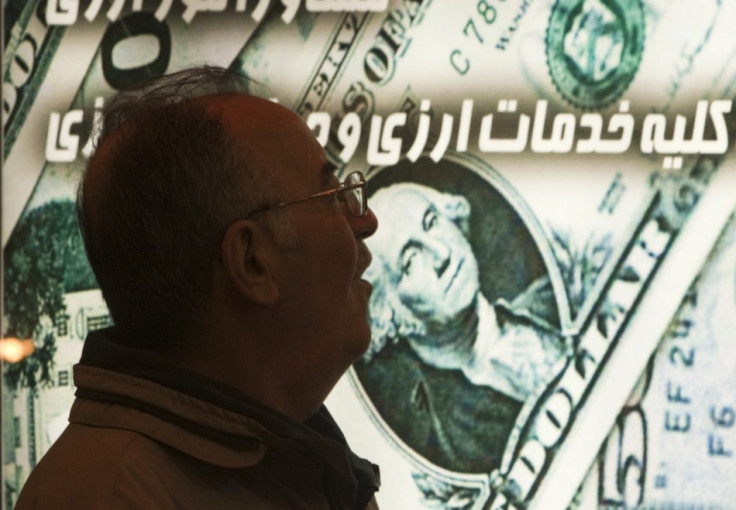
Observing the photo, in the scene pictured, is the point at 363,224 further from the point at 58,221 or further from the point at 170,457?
the point at 58,221

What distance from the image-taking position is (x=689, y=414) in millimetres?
2209

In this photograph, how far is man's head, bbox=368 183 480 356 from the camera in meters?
2.32

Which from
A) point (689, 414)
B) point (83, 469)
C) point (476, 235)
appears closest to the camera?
point (83, 469)

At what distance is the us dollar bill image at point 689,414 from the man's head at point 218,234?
3.26ft

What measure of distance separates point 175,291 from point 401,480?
1135 millimetres

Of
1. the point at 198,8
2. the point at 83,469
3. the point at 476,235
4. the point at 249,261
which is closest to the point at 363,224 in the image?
the point at 249,261

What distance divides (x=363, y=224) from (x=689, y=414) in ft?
3.41

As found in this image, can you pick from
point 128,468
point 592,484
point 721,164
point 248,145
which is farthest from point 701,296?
point 128,468

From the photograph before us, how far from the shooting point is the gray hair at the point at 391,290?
234 cm

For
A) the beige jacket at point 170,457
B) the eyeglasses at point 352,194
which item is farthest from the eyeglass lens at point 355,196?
the beige jacket at point 170,457

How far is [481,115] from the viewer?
2365mm

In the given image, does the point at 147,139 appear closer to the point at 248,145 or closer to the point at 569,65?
the point at 248,145

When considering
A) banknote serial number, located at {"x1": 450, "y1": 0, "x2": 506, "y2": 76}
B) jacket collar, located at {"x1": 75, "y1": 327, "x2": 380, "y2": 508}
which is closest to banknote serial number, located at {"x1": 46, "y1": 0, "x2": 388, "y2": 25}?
banknote serial number, located at {"x1": 450, "y1": 0, "x2": 506, "y2": 76}

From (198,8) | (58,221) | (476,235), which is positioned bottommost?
(58,221)
